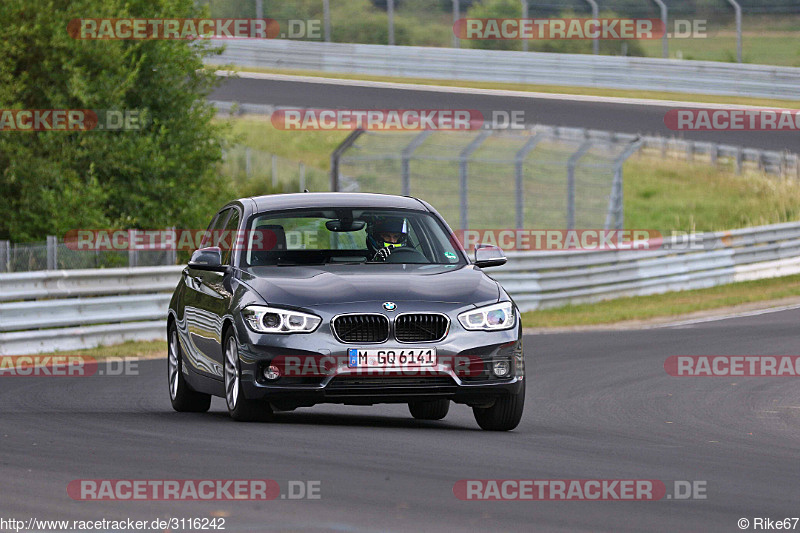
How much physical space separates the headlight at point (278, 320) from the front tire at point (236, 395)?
257mm

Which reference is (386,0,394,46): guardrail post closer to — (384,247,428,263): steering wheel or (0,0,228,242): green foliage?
(0,0,228,242): green foliage

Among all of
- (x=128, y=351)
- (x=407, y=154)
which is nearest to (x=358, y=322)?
(x=128, y=351)

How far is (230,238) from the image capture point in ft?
36.3

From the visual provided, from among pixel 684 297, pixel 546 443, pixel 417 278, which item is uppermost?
pixel 417 278

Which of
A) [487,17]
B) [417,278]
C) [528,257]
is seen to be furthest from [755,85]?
[417,278]

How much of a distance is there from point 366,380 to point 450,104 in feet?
102

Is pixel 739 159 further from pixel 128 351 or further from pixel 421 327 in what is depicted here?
pixel 421 327

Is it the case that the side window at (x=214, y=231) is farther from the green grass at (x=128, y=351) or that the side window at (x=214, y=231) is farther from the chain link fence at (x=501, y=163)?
the chain link fence at (x=501, y=163)

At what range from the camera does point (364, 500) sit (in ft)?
23.1

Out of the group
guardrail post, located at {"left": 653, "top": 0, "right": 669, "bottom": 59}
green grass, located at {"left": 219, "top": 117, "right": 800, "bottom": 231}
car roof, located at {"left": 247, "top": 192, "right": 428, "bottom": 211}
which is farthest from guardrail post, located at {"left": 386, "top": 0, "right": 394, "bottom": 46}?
car roof, located at {"left": 247, "top": 192, "right": 428, "bottom": 211}

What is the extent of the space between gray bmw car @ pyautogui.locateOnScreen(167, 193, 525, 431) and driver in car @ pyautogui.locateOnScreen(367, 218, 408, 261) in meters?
0.01

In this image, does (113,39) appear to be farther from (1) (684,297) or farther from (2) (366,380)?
(2) (366,380)

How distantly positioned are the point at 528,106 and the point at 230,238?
29.3m

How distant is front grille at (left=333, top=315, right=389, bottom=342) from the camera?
941 centimetres
